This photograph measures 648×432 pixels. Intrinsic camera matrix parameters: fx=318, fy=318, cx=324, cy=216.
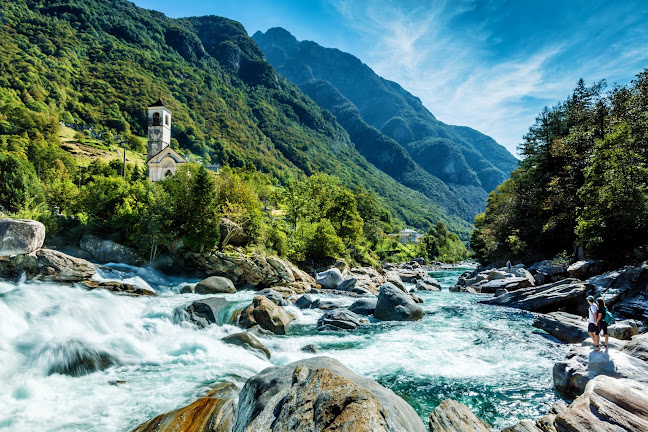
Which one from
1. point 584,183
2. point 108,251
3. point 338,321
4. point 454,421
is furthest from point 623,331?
point 108,251

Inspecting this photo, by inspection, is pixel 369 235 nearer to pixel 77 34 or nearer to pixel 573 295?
pixel 573 295

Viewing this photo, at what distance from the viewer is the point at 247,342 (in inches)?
484

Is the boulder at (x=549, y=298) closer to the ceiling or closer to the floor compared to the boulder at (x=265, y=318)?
closer to the ceiling

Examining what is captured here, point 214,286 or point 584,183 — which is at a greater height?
point 584,183

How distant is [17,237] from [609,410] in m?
27.2

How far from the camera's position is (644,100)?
2397cm

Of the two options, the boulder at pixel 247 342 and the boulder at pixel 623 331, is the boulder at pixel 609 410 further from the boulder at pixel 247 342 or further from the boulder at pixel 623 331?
the boulder at pixel 247 342

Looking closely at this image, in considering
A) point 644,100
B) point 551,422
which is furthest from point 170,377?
point 644,100

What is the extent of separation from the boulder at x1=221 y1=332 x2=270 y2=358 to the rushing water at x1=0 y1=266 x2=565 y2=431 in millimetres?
334

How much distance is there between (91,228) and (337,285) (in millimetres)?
23379

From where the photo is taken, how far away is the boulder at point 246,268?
2727 cm

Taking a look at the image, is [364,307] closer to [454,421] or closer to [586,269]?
[454,421]

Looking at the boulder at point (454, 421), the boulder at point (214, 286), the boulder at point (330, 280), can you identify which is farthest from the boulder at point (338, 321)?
the boulder at point (330, 280)

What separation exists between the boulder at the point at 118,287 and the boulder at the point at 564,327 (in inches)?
893
